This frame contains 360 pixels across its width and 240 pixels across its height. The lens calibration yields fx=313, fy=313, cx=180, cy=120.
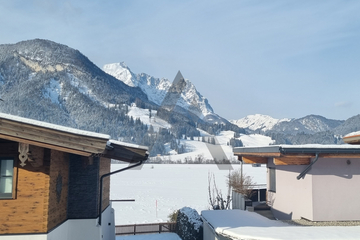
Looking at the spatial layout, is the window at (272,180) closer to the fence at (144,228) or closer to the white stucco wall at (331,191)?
the white stucco wall at (331,191)

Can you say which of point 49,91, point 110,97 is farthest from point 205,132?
point 49,91

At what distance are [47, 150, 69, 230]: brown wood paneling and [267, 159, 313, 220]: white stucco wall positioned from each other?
6682 mm

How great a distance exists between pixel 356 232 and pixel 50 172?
7154mm

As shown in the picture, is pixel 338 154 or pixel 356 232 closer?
pixel 356 232

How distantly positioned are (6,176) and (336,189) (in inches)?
333

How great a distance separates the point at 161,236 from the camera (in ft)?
47.3

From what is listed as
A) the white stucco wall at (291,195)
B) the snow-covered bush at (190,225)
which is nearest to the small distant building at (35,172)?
the snow-covered bush at (190,225)

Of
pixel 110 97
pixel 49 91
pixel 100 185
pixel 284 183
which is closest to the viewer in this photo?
pixel 100 185

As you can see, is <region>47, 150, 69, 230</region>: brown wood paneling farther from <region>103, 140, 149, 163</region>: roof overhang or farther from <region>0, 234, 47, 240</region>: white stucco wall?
<region>103, 140, 149, 163</region>: roof overhang

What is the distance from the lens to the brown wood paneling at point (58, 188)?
640cm

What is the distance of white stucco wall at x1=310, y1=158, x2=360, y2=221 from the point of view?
892 cm

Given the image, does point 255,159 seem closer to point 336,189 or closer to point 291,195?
point 291,195

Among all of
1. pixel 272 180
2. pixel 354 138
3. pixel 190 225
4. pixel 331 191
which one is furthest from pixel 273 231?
pixel 354 138

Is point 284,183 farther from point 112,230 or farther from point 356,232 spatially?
point 112,230
